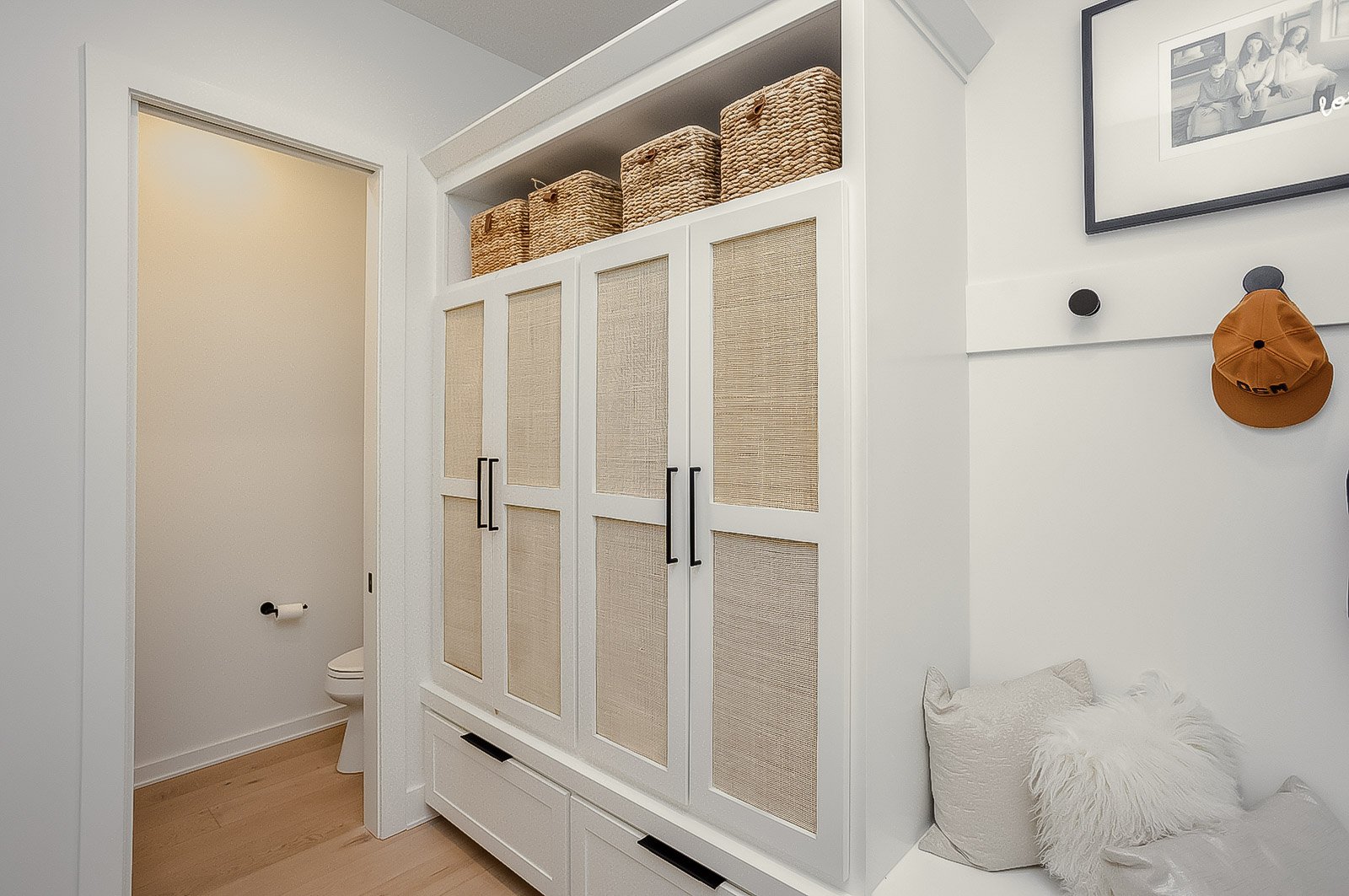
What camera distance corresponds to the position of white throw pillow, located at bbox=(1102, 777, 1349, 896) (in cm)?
103

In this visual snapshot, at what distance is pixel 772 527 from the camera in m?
1.35

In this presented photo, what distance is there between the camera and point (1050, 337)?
1498 mm

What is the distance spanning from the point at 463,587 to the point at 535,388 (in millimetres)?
739

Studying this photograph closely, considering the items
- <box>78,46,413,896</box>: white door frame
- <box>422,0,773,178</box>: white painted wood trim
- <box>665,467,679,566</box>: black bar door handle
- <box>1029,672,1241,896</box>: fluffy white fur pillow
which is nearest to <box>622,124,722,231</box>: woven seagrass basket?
<box>422,0,773,178</box>: white painted wood trim

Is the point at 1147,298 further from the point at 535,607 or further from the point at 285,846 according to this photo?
the point at 285,846

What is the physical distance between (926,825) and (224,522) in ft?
9.14

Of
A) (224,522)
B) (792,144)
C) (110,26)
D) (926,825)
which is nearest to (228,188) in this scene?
(110,26)

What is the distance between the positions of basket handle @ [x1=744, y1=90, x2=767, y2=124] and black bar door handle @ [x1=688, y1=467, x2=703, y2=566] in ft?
2.45

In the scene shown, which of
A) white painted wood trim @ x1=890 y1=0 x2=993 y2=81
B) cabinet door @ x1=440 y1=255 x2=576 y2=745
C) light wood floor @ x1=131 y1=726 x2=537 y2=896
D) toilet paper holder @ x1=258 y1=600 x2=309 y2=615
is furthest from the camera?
toilet paper holder @ x1=258 y1=600 x2=309 y2=615

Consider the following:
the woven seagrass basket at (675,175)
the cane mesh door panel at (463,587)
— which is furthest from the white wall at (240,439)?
the woven seagrass basket at (675,175)

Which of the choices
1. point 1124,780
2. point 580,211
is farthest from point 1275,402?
point 580,211

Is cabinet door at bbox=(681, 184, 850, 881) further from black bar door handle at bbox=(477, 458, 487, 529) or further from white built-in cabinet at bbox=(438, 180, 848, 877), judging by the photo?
black bar door handle at bbox=(477, 458, 487, 529)

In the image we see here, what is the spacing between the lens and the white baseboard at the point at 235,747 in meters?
2.62

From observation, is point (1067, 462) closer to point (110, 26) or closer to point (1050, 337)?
point (1050, 337)
